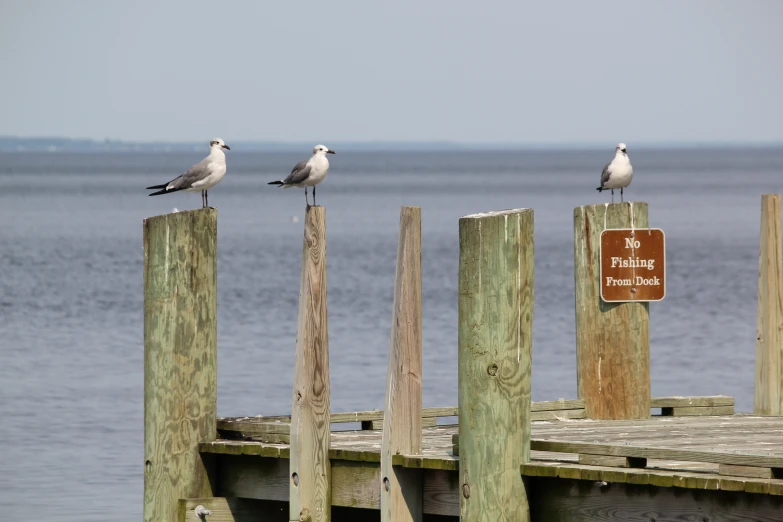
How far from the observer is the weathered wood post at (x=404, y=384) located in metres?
8.08

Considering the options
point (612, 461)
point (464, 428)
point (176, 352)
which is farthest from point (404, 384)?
point (176, 352)

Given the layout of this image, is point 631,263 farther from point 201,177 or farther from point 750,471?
point 201,177

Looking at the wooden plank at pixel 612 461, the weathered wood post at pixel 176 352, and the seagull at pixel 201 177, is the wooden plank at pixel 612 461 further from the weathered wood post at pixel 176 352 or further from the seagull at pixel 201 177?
the seagull at pixel 201 177

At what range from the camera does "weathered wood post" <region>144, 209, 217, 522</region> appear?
29.5 feet

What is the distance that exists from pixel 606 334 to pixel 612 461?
8.36 ft

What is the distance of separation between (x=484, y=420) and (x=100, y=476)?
954cm

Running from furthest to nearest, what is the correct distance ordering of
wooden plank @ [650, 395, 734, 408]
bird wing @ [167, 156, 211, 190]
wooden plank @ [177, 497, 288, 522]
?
1. bird wing @ [167, 156, 211, 190]
2. wooden plank @ [650, 395, 734, 408]
3. wooden plank @ [177, 497, 288, 522]

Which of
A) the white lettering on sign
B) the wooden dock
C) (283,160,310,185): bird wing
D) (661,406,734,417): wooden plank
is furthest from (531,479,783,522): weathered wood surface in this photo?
(283,160,310,185): bird wing

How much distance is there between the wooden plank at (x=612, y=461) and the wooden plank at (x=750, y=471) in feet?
1.51

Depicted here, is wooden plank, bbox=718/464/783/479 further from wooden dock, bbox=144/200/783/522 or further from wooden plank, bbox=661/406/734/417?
wooden plank, bbox=661/406/734/417

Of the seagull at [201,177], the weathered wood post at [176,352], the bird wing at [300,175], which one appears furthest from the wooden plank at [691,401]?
the seagull at [201,177]

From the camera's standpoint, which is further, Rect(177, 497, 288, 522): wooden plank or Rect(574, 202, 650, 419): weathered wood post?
Rect(574, 202, 650, 419): weathered wood post

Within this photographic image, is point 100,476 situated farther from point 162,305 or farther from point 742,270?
point 742,270

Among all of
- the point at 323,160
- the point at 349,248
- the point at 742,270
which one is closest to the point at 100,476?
the point at 323,160
